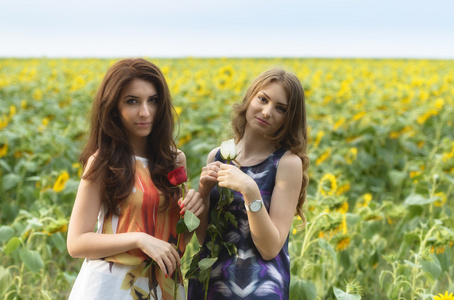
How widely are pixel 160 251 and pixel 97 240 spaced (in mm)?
183

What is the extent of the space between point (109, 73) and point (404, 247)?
1.54m

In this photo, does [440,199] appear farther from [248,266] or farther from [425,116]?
[425,116]

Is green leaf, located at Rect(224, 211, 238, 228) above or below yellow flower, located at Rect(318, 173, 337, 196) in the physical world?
above

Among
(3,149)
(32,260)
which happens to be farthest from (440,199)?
(3,149)

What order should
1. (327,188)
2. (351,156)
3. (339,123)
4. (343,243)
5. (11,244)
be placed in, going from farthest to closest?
(339,123) → (351,156) → (327,188) → (343,243) → (11,244)

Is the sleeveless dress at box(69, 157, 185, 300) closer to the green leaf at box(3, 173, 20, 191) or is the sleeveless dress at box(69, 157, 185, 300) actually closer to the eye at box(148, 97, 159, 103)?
the eye at box(148, 97, 159, 103)

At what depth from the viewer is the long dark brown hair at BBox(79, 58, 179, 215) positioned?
151 cm

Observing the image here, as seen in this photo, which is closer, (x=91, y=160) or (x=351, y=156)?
(x=91, y=160)

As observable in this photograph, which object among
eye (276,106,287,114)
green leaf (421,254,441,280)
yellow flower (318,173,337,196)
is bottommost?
green leaf (421,254,441,280)

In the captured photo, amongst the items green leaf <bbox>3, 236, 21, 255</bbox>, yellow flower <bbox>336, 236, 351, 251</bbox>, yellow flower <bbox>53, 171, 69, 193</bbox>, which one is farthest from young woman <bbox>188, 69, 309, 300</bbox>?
yellow flower <bbox>53, 171, 69, 193</bbox>

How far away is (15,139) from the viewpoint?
3928 mm

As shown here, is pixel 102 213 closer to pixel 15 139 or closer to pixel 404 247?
pixel 404 247

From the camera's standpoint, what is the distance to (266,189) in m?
1.54

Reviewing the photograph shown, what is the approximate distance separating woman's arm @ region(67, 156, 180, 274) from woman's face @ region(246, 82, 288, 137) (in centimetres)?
43
